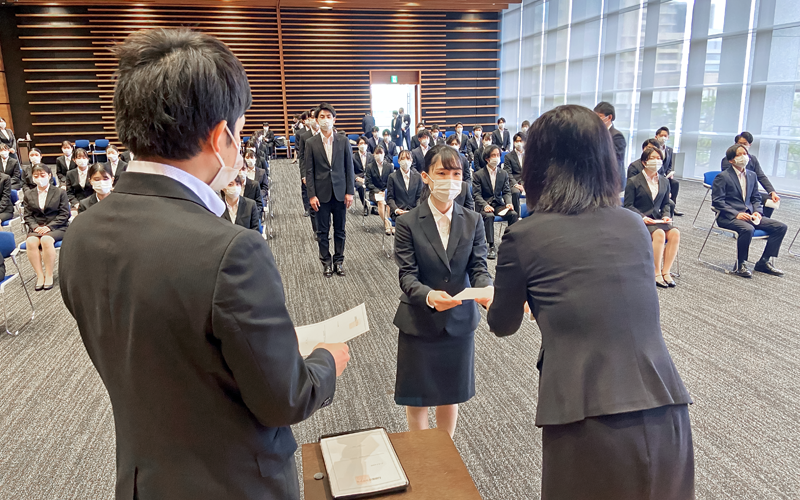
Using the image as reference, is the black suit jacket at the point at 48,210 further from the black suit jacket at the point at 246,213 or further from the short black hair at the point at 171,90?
the short black hair at the point at 171,90

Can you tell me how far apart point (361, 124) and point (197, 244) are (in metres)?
17.7

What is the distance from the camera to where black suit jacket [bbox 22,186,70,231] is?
227 inches

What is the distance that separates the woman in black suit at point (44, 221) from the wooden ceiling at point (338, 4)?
1196cm

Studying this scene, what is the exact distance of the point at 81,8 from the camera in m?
15.6

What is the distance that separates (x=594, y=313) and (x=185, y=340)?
1003mm

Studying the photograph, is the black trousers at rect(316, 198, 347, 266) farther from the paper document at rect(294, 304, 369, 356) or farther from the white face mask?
the paper document at rect(294, 304, 369, 356)

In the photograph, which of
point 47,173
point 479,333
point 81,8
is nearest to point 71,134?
point 81,8

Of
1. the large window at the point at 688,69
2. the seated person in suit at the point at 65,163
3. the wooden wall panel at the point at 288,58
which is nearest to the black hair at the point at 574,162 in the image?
the seated person in suit at the point at 65,163

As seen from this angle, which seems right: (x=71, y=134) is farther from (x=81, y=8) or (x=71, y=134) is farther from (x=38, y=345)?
(x=38, y=345)

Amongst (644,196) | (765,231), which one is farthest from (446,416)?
(765,231)

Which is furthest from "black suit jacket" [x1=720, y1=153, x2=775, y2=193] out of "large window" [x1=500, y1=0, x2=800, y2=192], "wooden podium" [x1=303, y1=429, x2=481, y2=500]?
"wooden podium" [x1=303, y1=429, x2=481, y2=500]

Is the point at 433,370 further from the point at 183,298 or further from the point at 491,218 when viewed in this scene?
the point at 491,218

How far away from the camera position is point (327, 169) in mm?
5840

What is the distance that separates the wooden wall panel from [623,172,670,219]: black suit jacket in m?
13.6
